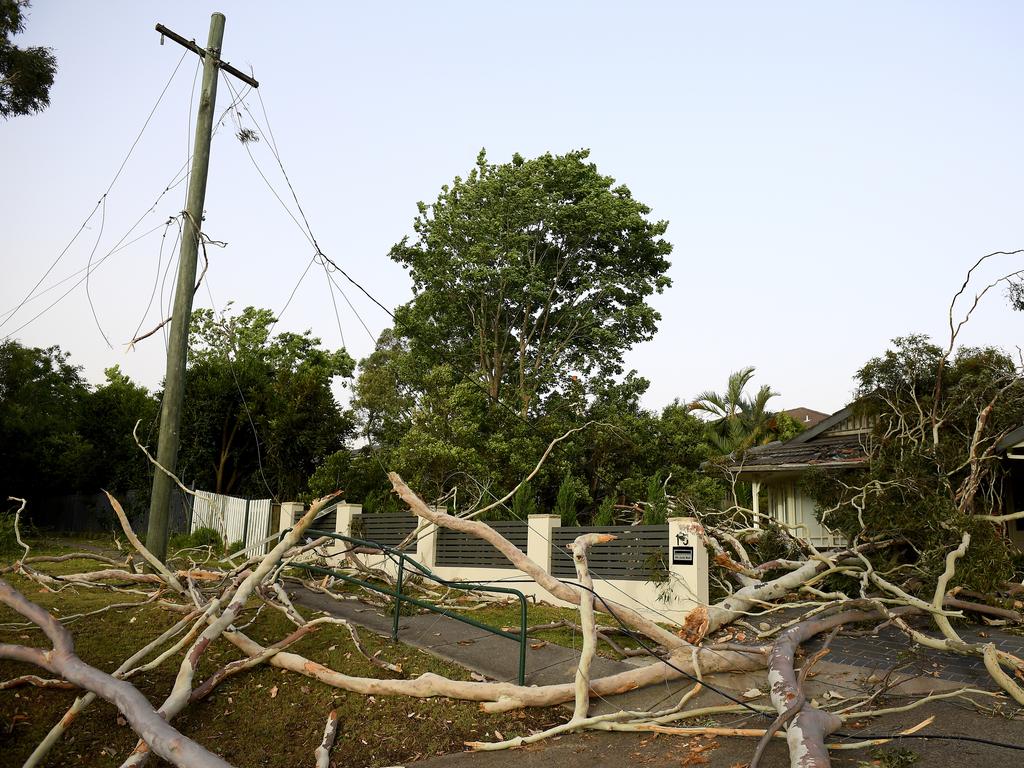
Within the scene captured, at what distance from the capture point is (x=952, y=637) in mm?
7242

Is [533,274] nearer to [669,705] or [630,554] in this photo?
[630,554]

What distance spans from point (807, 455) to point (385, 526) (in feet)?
29.3

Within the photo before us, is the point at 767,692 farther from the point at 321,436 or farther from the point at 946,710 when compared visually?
the point at 321,436

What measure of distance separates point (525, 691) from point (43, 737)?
3555 millimetres

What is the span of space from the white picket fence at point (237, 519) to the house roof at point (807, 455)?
10746mm

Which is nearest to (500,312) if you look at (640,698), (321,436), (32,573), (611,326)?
(611,326)

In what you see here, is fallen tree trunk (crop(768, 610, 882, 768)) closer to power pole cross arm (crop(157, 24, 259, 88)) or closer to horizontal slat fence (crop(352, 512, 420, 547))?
horizontal slat fence (crop(352, 512, 420, 547))

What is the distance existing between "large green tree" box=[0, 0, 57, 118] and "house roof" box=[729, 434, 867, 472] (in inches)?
722

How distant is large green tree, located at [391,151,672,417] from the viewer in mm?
21531

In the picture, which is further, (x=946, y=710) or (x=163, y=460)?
(x=163, y=460)

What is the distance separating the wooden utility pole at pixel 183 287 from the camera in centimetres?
925

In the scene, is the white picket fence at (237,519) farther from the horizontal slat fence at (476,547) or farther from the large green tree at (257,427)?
the horizontal slat fence at (476,547)

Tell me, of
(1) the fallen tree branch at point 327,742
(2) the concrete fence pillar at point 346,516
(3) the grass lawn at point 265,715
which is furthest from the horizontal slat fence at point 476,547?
(1) the fallen tree branch at point 327,742

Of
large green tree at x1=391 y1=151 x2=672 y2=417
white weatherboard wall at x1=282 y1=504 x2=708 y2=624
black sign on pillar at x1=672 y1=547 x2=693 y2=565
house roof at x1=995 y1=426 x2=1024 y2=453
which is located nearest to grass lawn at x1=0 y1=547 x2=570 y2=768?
white weatherboard wall at x1=282 y1=504 x2=708 y2=624
